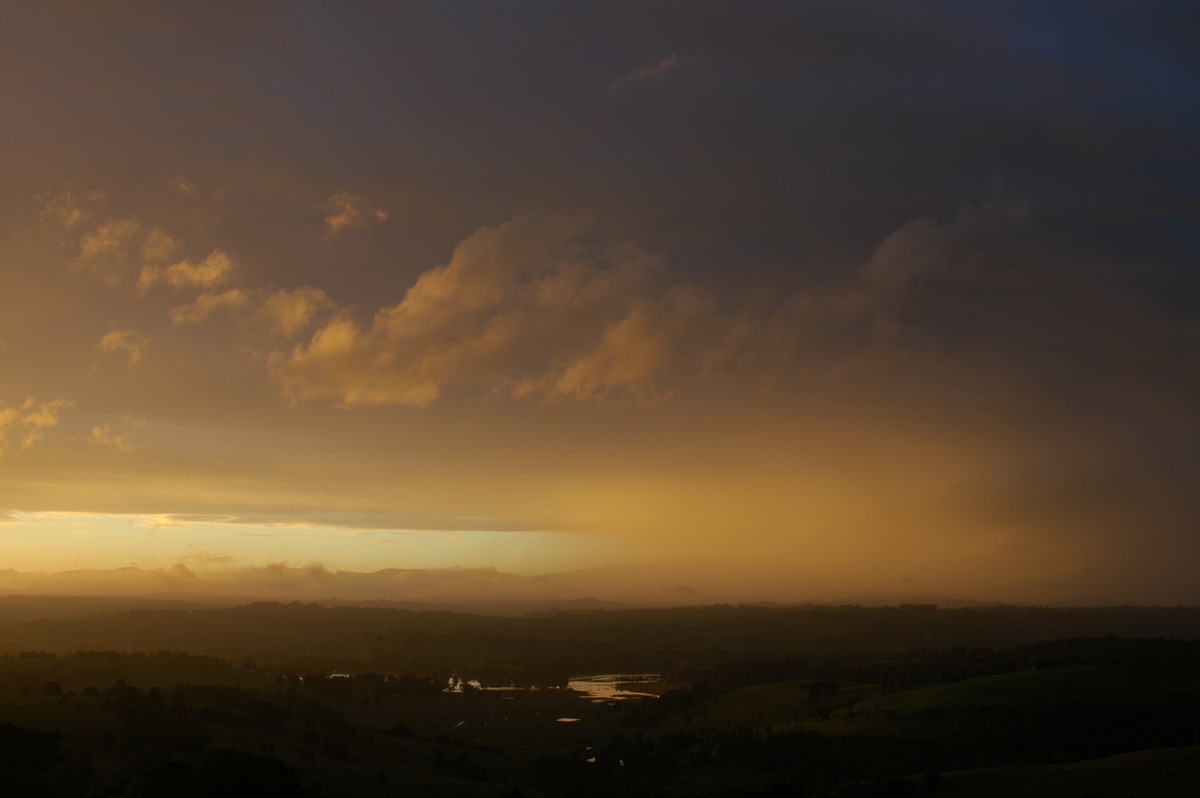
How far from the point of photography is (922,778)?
64562 mm

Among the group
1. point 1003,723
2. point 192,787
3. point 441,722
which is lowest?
point 441,722

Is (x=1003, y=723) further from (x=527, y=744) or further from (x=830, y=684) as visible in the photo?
(x=527, y=744)

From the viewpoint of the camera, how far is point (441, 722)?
15200 cm

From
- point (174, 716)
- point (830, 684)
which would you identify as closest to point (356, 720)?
point (174, 716)

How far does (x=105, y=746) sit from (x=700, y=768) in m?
64.2

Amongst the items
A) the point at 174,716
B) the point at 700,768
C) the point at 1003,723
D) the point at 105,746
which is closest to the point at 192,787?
the point at 105,746

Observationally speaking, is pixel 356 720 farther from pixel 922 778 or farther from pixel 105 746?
pixel 922 778

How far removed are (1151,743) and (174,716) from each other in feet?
318

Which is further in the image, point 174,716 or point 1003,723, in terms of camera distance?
point 1003,723

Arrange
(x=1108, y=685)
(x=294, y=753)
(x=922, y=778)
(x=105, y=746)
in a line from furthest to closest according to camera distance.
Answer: (x=1108, y=685), (x=294, y=753), (x=105, y=746), (x=922, y=778)

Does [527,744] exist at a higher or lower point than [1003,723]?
lower

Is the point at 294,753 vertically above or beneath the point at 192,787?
beneath

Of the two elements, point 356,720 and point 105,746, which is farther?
point 356,720

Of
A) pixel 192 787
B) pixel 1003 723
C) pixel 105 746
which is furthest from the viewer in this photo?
pixel 1003 723
